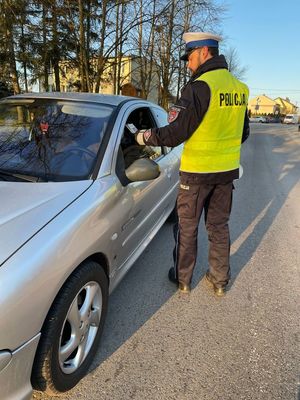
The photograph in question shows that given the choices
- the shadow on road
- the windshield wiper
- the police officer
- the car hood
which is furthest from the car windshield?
the shadow on road

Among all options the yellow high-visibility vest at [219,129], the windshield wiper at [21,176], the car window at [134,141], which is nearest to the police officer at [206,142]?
the yellow high-visibility vest at [219,129]

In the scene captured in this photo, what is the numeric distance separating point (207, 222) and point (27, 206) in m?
1.78

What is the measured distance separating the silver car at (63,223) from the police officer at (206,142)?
354 mm

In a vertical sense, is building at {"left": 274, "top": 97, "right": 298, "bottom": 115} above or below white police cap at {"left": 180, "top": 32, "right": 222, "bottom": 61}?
below

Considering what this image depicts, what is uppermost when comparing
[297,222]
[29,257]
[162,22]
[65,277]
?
[162,22]

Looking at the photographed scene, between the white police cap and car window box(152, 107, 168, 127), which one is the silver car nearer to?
car window box(152, 107, 168, 127)

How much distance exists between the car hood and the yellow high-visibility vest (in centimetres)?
94

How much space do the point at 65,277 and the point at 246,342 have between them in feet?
4.97

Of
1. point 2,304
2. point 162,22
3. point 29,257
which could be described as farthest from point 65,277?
point 162,22

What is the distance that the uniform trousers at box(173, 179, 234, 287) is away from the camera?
3094 millimetres

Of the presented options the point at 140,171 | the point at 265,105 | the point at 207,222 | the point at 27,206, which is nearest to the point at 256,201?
the point at 207,222

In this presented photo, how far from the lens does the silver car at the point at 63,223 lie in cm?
166

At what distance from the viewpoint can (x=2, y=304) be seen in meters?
1.52

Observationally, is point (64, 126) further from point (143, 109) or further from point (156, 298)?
point (156, 298)
